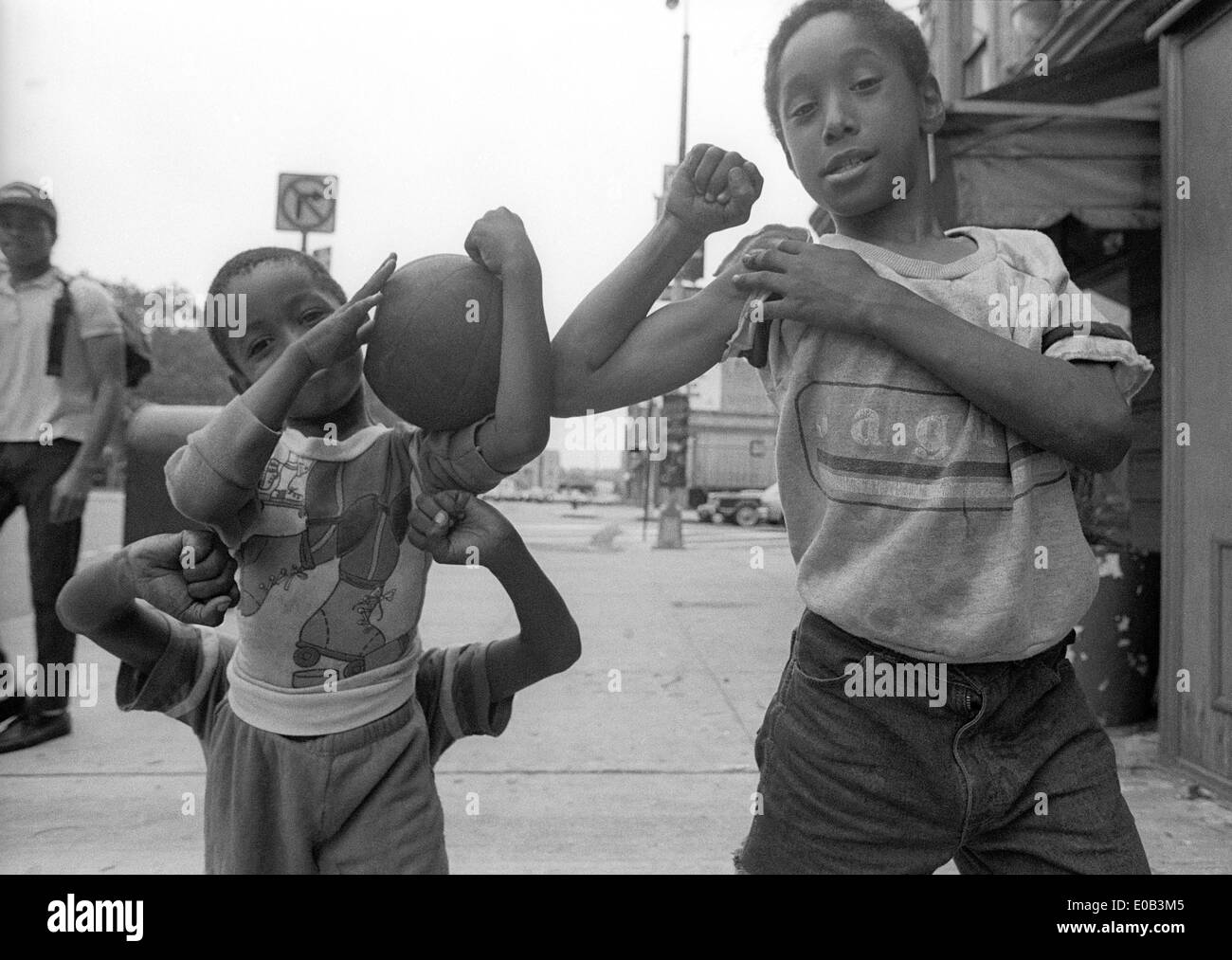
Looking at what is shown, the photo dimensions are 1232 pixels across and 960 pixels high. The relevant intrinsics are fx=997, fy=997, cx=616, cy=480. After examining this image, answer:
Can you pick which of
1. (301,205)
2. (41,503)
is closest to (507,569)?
(301,205)

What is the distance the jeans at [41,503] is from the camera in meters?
3.54

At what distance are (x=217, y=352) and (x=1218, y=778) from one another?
3478 millimetres

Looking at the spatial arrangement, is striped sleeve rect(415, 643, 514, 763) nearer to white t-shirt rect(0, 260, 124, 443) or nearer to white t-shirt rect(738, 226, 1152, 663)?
white t-shirt rect(738, 226, 1152, 663)

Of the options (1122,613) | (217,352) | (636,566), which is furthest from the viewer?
(636,566)

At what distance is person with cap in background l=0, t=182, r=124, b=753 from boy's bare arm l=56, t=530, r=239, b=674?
87.6 inches

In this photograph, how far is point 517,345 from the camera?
50.7 inches

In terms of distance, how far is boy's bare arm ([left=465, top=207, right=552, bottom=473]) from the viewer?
1.29 meters

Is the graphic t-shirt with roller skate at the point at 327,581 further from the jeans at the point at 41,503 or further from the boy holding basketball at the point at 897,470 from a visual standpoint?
the jeans at the point at 41,503

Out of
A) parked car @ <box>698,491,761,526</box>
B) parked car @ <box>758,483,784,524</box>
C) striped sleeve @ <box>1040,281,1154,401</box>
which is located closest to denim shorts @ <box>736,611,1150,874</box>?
striped sleeve @ <box>1040,281,1154,401</box>

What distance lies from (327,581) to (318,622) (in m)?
0.06

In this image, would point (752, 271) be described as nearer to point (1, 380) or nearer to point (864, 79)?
point (864, 79)

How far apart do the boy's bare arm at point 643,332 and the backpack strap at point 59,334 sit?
9.68 ft

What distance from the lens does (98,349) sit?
3617 mm

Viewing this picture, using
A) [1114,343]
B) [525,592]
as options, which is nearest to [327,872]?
[525,592]
